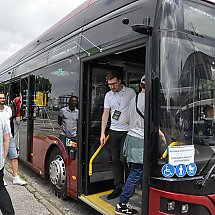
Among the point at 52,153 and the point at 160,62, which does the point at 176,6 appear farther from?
the point at 52,153

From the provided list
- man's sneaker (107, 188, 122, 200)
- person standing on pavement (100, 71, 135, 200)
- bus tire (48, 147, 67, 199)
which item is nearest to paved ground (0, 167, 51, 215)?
bus tire (48, 147, 67, 199)

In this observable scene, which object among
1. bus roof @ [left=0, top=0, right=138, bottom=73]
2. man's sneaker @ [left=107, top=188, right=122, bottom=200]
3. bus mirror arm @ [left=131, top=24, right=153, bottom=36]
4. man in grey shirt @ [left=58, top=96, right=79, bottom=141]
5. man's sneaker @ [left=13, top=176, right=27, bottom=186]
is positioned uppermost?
bus roof @ [left=0, top=0, right=138, bottom=73]

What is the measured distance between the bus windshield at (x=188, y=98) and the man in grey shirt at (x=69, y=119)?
1.69 metres

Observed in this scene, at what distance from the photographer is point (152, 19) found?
2650 mm

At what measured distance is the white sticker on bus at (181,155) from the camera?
2533 millimetres

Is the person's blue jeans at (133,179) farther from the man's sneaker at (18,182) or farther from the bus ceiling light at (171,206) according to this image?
the man's sneaker at (18,182)

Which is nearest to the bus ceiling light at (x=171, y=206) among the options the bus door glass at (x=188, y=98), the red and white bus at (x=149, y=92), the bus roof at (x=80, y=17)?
the red and white bus at (x=149, y=92)

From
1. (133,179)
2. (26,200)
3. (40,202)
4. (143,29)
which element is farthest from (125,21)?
(26,200)

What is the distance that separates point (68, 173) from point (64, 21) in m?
2.70

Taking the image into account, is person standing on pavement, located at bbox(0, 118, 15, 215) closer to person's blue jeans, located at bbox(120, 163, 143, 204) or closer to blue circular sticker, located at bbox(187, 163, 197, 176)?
person's blue jeans, located at bbox(120, 163, 143, 204)

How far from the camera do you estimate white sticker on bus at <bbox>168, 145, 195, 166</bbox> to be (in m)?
2.53

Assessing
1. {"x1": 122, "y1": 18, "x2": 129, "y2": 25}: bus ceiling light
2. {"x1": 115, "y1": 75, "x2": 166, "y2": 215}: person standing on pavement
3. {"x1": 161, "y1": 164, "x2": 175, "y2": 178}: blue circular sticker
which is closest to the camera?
{"x1": 161, "y1": 164, "x2": 175, "y2": 178}: blue circular sticker

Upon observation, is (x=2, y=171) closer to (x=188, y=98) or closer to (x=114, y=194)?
(x=114, y=194)

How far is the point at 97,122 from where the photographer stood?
13.6 ft
